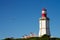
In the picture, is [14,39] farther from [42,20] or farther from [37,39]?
[42,20]

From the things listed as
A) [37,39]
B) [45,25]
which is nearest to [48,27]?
[45,25]

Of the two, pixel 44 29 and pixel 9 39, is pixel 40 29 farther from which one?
pixel 9 39

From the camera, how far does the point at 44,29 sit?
263ft

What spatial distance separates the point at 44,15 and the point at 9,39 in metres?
26.3

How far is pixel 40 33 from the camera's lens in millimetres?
79250

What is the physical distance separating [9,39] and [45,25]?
25503 mm

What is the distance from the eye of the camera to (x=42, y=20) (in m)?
80.6

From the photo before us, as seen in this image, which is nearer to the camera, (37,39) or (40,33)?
(37,39)

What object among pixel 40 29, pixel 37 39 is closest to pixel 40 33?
pixel 40 29

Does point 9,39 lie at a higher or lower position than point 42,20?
lower

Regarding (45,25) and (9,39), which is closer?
(9,39)

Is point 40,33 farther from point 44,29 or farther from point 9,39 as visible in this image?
point 9,39

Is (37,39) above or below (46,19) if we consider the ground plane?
below

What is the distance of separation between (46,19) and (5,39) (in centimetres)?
2629
